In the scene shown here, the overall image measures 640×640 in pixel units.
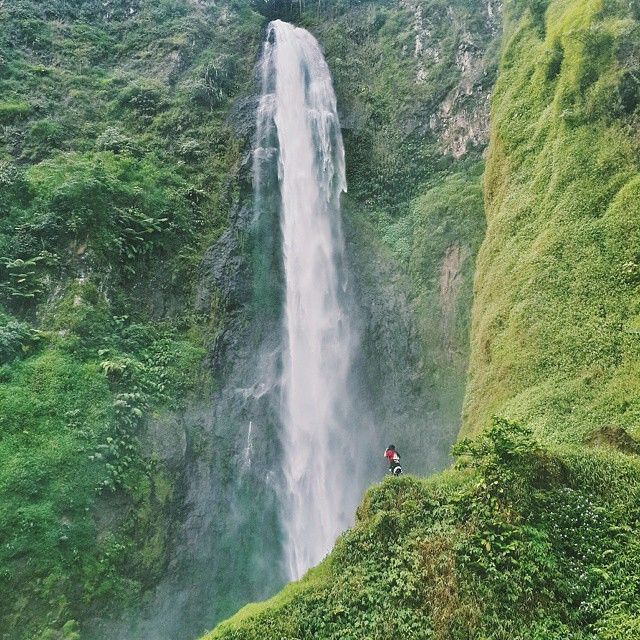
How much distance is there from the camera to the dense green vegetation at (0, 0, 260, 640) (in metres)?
10.5

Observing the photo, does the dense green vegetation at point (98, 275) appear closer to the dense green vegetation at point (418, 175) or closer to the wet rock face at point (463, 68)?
the dense green vegetation at point (418, 175)

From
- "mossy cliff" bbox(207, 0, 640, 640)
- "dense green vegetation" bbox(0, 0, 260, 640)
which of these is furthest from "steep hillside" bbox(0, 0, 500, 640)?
"mossy cliff" bbox(207, 0, 640, 640)

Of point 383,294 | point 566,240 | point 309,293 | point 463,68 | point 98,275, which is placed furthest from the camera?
point 463,68

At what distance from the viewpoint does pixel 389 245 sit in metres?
18.3

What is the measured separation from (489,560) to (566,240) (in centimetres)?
777

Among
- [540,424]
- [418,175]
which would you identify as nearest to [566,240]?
[540,424]

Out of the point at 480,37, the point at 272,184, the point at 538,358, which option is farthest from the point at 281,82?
the point at 538,358

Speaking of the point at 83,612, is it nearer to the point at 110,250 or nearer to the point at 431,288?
the point at 110,250

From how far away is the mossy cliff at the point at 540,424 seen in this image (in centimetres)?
557

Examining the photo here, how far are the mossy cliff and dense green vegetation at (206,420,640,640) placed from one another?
0.01 m

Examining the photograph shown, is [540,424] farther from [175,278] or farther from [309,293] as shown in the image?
[175,278]

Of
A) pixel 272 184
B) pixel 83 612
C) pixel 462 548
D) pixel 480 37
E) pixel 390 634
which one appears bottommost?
pixel 83 612

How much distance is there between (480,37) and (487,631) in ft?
67.5

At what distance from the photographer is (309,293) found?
17469 mm
